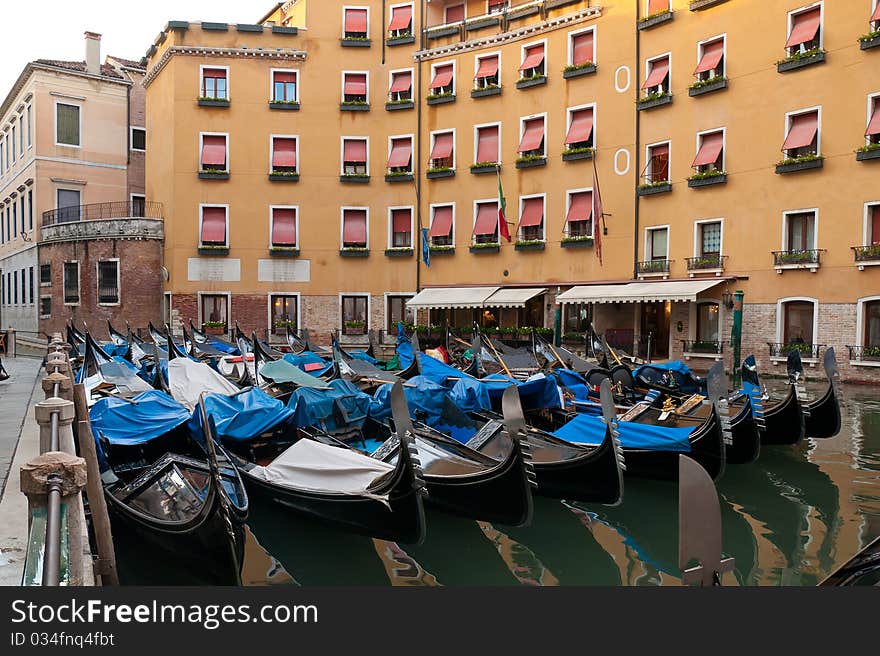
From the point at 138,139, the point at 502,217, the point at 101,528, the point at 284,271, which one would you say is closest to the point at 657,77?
the point at 502,217

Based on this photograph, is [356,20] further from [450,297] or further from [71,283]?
[71,283]

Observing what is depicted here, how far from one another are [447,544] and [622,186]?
12.4 meters

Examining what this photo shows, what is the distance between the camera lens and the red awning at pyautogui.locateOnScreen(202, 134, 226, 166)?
62.4ft

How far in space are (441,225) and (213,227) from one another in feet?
19.0

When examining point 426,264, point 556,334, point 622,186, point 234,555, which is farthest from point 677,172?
point 234,555

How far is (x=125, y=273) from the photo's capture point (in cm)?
1959

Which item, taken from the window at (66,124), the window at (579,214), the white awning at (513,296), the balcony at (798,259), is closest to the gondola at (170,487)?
the white awning at (513,296)

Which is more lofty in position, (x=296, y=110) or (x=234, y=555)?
(x=296, y=110)

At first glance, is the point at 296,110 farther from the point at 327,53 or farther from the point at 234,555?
the point at 234,555

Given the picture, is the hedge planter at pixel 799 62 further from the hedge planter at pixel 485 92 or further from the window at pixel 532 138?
the hedge planter at pixel 485 92

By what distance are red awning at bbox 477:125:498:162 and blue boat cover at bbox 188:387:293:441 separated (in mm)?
12682

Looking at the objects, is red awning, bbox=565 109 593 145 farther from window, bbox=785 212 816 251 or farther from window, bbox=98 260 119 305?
window, bbox=98 260 119 305

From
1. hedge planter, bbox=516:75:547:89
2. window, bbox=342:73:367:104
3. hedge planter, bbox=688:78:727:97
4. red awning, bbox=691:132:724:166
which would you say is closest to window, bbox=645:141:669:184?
red awning, bbox=691:132:724:166

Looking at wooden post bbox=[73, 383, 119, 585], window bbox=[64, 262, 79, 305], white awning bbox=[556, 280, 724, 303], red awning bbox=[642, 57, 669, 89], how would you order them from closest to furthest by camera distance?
wooden post bbox=[73, 383, 119, 585] → white awning bbox=[556, 280, 724, 303] → red awning bbox=[642, 57, 669, 89] → window bbox=[64, 262, 79, 305]
